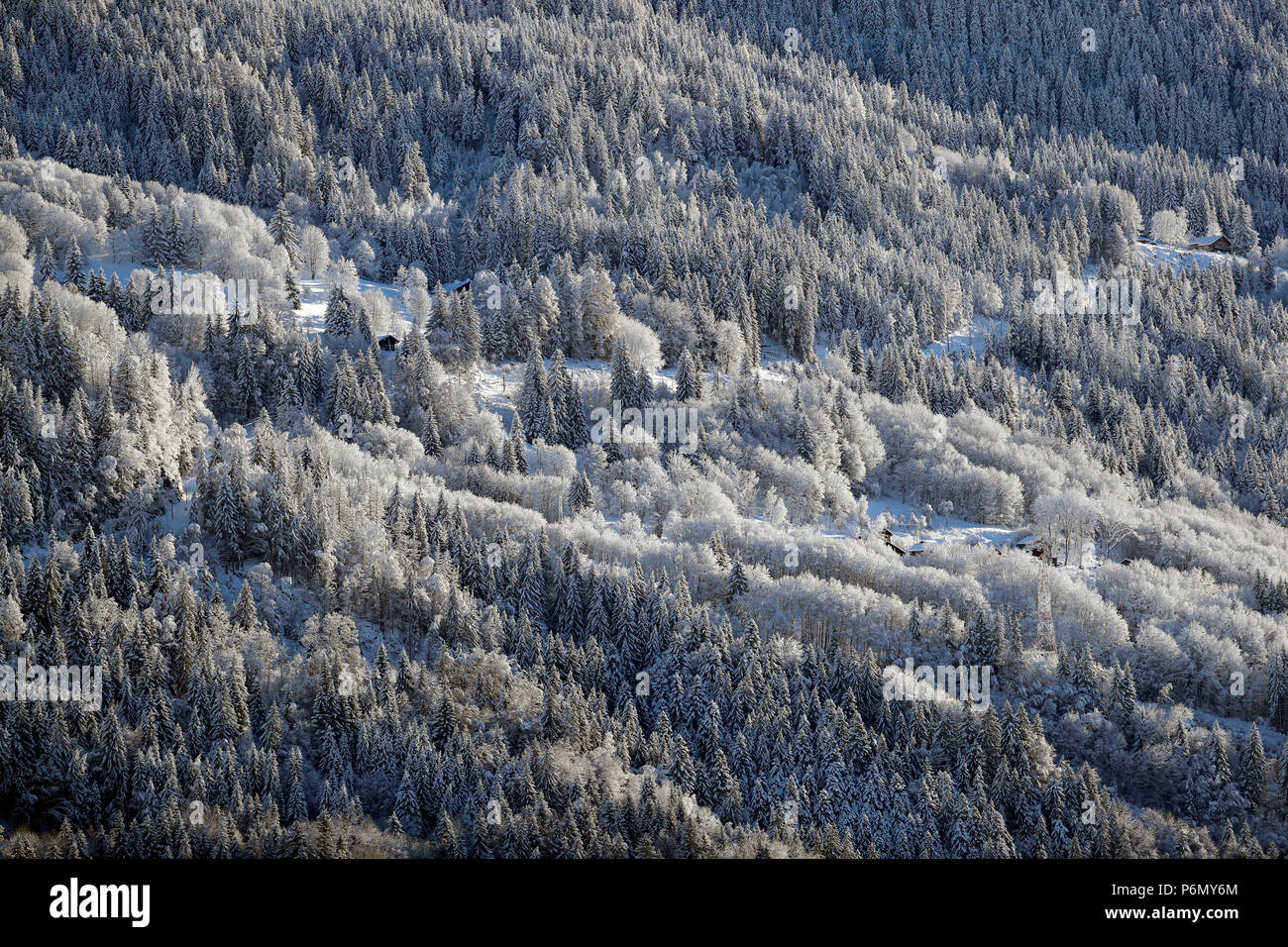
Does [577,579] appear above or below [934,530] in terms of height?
above

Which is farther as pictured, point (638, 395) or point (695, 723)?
point (638, 395)

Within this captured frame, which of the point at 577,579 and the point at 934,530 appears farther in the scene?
the point at 934,530

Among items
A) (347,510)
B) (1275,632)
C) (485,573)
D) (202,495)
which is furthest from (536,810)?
(1275,632)

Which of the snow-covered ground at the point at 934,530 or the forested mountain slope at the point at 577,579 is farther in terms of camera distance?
the snow-covered ground at the point at 934,530

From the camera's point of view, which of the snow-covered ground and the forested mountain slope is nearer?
the forested mountain slope
